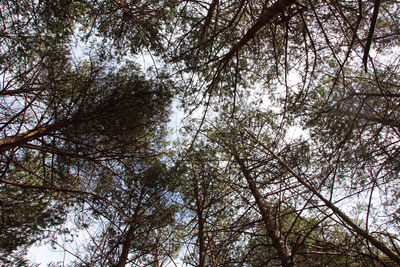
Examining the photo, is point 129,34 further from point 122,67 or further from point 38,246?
point 38,246

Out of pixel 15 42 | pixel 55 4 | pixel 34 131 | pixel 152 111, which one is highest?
pixel 55 4

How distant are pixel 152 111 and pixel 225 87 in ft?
4.77

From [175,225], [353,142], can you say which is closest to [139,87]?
[175,225]

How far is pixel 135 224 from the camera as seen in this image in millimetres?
4281

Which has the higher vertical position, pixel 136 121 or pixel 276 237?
pixel 136 121

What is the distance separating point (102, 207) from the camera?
4.13m

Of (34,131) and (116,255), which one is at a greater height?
(34,131)

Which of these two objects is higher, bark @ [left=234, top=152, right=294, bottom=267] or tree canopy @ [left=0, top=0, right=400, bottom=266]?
tree canopy @ [left=0, top=0, right=400, bottom=266]

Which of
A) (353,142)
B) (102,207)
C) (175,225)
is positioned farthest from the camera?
(175,225)

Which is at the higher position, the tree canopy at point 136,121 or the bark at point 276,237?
the tree canopy at point 136,121

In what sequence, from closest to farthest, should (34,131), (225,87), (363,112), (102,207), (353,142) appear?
(363,112) < (353,142) < (34,131) < (225,87) < (102,207)

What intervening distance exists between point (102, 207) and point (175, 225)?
1.64 m

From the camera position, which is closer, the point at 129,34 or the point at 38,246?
the point at 129,34

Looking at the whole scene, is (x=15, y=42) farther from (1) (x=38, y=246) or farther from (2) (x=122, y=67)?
(1) (x=38, y=246)
